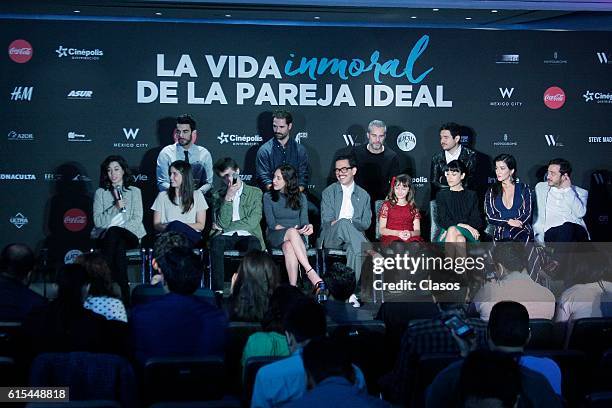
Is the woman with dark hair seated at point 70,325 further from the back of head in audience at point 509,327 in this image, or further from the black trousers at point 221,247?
the black trousers at point 221,247

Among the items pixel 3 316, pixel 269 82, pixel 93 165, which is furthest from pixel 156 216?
pixel 3 316

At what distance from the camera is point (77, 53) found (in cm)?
890

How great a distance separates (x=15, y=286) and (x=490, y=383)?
9.79 ft

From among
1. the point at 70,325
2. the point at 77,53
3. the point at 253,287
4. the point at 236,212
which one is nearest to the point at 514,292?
the point at 253,287

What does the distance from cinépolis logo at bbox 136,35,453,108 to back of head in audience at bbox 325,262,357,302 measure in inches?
165

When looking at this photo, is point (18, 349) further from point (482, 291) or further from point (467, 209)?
point (467, 209)

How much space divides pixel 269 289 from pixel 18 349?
1.37m

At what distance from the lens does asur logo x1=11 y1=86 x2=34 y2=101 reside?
8867 millimetres

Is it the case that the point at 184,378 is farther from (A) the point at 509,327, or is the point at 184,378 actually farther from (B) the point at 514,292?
(B) the point at 514,292

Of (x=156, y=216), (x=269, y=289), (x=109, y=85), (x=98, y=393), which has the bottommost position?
(x=98, y=393)

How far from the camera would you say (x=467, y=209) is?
838 centimetres

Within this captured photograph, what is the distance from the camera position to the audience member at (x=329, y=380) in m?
2.71

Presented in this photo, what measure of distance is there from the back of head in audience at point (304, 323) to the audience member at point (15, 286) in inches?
68.8

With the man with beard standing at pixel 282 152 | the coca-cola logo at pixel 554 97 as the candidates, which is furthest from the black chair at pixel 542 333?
the coca-cola logo at pixel 554 97
